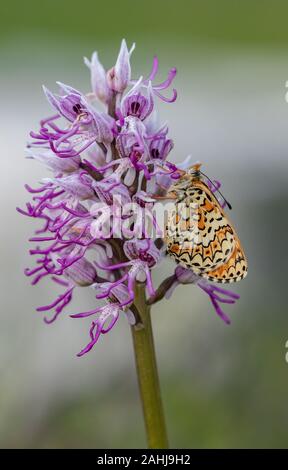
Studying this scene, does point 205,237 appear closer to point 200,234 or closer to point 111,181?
point 200,234

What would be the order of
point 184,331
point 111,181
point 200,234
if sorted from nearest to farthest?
point 111,181 → point 200,234 → point 184,331

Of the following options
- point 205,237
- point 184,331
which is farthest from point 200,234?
point 184,331

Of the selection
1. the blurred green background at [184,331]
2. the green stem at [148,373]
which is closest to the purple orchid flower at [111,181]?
the green stem at [148,373]

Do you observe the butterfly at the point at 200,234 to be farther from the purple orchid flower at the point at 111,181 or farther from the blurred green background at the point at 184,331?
the blurred green background at the point at 184,331

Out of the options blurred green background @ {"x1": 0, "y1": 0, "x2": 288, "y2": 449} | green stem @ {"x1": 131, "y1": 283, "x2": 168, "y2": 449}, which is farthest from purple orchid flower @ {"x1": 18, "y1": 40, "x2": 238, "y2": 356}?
blurred green background @ {"x1": 0, "y1": 0, "x2": 288, "y2": 449}

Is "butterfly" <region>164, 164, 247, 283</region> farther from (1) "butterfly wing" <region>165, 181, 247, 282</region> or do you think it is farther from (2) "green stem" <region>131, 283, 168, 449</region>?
(2) "green stem" <region>131, 283, 168, 449</region>
